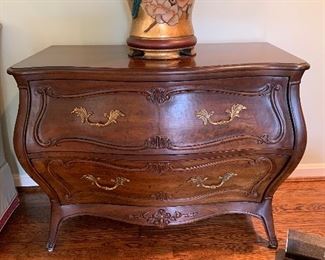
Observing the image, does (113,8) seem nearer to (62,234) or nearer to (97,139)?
(97,139)

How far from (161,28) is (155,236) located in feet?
2.71

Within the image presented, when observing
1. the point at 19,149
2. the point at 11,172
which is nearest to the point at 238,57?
the point at 19,149

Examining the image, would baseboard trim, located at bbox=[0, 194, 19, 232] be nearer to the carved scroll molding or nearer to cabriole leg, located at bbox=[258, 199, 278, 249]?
the carved scroll molding

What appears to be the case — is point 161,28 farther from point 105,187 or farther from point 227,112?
point 105,187

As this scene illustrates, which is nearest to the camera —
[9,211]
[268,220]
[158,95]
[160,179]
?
[158,95]

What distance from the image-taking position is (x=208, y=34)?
1786 millimetres

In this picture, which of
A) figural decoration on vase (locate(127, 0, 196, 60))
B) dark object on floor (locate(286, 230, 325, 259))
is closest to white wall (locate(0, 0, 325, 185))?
figural decoration on vase (locate(127, 0, 196, 60))

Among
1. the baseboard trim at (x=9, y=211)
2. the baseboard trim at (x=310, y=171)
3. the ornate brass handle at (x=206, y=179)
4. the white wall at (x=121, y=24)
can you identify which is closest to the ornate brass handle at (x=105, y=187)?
the ornate brass handle at (x=206, y=179)

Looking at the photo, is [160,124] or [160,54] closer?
[160,124]

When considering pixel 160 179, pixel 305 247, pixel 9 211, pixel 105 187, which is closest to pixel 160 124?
pixel 160 179

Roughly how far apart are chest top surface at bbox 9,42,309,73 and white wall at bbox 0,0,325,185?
0.20 m

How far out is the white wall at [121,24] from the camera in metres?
1.72

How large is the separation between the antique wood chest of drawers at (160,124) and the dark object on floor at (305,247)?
1.27 ft

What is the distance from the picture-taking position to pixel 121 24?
1751 millimetres
